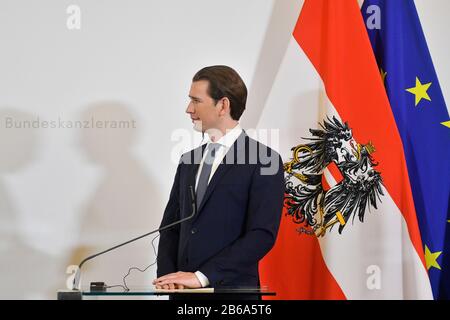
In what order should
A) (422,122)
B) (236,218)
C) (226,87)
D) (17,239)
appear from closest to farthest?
(236,218), (226,87), (422,122), (17,239)

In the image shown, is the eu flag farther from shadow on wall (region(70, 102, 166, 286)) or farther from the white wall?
shadow on wall (region(70, 102, 166, 286))

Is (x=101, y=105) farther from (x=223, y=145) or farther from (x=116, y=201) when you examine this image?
(x=223, y=145)

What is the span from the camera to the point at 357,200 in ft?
11.7

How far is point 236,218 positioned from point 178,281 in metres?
0.44

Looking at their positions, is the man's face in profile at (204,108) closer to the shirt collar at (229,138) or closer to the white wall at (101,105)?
the shirt collar at (229,138)

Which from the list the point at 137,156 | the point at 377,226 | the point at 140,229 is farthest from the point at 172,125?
the point at 377,226

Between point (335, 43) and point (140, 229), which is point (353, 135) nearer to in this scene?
point (335, 43)

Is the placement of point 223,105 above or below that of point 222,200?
above

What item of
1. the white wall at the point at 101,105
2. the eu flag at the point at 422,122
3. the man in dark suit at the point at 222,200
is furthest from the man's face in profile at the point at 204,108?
the eu flag at the point at 422,122

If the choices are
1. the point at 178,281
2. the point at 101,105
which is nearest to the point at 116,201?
the point at 101,105

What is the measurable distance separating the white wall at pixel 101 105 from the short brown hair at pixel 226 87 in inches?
36.1

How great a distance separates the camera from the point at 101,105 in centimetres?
393

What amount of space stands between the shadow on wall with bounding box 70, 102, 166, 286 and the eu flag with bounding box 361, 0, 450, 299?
52.0 inches

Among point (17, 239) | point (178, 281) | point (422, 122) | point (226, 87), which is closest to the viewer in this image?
point (178, 281)
